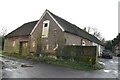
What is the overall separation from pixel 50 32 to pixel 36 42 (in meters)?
3.11

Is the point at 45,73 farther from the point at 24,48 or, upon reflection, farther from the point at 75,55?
the point at 24,48

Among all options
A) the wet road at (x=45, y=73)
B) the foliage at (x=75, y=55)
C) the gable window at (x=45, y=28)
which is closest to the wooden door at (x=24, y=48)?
the gable window at (x=45, y=28)

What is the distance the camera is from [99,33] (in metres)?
83.0

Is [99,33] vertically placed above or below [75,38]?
above

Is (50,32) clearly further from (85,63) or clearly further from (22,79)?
(22,79)

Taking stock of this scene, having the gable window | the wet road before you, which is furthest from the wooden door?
the wet road

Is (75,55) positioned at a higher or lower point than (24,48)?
lower

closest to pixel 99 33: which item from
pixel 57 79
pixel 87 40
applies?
pixel 87 40

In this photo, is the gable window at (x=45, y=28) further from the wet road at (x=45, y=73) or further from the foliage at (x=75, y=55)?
the wet road at (x=45, y=73)

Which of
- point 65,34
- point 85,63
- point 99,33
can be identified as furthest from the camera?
point 99,33

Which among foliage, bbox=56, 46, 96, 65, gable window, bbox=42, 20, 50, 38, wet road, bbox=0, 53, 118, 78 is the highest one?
gable window, bbox=42, 20, 50, 38

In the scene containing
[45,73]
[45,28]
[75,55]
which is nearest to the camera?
[45,73]

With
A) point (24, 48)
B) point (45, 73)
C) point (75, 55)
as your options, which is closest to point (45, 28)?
point (24, 48)

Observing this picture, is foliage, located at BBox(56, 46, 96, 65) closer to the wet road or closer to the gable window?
the wet road
